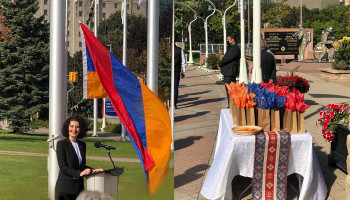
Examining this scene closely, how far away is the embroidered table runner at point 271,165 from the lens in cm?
748

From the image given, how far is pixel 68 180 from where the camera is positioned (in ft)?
14.7

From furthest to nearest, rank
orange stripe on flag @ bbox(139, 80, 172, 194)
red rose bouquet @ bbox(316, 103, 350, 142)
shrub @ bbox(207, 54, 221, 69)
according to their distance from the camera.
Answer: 1. shrub @ bbox(207, 54, 221, 69)
2. red rose bouquet @ bbox(316, 103, 350, 142)
3. orange stripe on flag @ bbox(139, 80, 172, 194)

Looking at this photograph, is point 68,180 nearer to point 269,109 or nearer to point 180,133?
point 269,109

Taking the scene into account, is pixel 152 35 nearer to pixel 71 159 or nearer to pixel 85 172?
pixel 71 159

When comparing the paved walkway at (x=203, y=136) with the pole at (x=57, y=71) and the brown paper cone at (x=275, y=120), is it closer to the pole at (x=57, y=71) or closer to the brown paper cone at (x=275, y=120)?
the brown paper cone at (x=275, y=120)

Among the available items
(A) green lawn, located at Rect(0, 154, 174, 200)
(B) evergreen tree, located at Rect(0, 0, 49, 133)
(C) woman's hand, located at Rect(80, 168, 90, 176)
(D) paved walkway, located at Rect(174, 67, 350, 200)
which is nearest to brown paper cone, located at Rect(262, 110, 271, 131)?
(D) paved walkway, located at Rect(174, 67, 350, 200)

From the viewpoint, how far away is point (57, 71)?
4781mm

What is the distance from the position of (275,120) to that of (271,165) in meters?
0.63

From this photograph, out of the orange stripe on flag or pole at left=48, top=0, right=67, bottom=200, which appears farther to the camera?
the orange stripe on flag

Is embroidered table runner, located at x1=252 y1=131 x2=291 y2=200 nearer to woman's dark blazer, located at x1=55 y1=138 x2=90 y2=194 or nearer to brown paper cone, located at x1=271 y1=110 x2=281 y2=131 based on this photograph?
brown paper cone, located at x1=271 y1=110 x2=281 y2=131

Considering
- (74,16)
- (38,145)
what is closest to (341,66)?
(74,16)

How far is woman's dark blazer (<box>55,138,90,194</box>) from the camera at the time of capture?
175 inches

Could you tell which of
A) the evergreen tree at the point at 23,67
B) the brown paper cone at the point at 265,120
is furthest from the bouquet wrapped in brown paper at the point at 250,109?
the evergreen tree at the point at 23,67

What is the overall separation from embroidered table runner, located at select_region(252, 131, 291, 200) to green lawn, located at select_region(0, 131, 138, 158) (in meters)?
2.72
